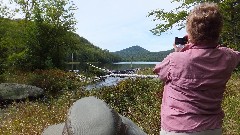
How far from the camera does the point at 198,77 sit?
11.4 ft

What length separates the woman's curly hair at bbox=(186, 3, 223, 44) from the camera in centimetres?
347

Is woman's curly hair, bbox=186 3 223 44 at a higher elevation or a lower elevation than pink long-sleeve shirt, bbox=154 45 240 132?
higher

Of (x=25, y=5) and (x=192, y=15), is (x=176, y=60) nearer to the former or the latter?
(x=192, y=15)

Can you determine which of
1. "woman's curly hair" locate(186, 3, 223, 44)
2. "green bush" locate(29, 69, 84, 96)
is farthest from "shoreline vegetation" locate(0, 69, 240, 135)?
"green bush" locate(29, 69, 84, 96)

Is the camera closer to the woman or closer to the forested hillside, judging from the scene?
the woman

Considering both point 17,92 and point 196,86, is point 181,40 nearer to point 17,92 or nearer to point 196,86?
point 196,86

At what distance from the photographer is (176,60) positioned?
3480mm

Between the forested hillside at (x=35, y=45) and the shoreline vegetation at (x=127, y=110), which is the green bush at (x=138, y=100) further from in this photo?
the forested hillside at (x=35, y=45)

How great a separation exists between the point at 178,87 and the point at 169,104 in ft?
0.52

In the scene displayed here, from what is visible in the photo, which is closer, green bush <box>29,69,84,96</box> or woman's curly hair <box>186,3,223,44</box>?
woman's curly hair <box>186,3,223,44</box>

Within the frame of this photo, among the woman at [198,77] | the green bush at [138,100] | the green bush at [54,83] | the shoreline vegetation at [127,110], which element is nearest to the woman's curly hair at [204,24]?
the woman at [198,77]

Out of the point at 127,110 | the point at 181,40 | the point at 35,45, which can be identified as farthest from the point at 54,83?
the point at 181,40

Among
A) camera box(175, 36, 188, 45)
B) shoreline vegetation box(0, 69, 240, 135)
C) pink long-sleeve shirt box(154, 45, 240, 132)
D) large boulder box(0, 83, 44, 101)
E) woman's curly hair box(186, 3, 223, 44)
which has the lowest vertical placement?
large boulder box(0, 83, 44, 101)

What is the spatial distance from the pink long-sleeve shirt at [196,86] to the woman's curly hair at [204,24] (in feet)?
0.27
